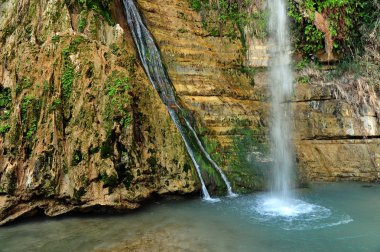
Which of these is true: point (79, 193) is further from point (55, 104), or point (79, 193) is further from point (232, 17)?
A: point (232, 17)

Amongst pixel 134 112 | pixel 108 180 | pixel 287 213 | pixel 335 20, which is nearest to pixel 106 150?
pixel 108 180

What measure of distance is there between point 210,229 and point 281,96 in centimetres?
621

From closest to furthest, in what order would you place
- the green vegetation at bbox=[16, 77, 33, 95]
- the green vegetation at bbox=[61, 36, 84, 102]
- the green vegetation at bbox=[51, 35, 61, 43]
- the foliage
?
the green vegetation at bbox=[16, 77, 33, 95] → the green vegetation at bbox=[61, 36, 84, 102] → the green vegetation at bbox=[51, 35, 61, 43] → the foliage

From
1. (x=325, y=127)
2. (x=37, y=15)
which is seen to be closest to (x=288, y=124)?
(x=325, y=127)

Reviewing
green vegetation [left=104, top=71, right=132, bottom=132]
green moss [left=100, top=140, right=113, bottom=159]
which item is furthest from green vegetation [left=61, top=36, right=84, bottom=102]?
green moss [left=100, top=140, right=113, bottom=159]

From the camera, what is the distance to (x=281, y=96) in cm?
1066

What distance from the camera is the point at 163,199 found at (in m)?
7.41

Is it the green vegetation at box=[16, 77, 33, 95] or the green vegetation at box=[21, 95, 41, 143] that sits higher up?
the green vegetation at box=[16, 77, 33, 95]

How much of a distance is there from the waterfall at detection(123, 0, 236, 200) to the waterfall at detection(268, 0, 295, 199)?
174cm

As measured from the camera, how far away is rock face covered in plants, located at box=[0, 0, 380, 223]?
641cm

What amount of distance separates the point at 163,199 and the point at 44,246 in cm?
288

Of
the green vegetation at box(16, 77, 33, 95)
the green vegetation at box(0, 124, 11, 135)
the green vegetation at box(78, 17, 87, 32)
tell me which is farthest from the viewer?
the green vegetation at box(78, 17, 87, 32)

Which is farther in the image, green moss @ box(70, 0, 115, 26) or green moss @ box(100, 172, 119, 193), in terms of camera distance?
green moss @ box(70, 0, 115, 26)

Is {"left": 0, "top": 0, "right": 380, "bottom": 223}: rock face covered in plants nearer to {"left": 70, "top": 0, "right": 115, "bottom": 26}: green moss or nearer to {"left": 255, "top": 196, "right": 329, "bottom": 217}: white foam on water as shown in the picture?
{"left": 70, "top": 0, "right": 115, "bottom": 26}: green moss
